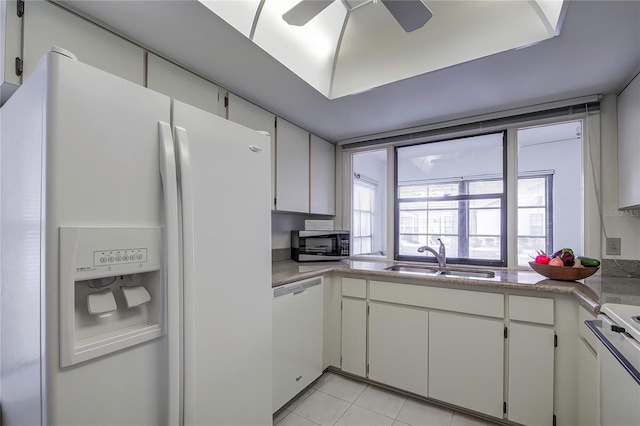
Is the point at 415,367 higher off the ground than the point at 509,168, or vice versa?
the point at 509,168

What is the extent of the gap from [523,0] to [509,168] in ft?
4.31

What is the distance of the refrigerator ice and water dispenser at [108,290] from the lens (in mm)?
729

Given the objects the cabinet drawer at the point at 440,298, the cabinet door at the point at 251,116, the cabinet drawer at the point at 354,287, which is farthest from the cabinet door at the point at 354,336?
the cabinet door at the point at 251,116

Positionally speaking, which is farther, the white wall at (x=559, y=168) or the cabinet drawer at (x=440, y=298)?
the white wall at (x=559, y=168)

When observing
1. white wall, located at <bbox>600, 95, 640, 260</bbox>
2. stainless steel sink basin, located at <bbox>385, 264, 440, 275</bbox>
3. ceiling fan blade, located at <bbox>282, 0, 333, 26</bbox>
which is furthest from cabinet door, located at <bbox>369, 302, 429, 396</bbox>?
ceiling fan blade, located at <bbox>282, 0, 333, 26</bbox>

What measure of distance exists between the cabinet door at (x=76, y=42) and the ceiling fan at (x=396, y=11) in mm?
827

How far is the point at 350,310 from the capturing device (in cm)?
231

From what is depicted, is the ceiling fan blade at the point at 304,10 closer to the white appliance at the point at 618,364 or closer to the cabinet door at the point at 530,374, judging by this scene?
the white appliance at the point at 618,364

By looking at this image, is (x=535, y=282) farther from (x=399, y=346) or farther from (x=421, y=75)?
(x=421, y=75)

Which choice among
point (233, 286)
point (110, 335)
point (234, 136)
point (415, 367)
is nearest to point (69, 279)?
point (110, 335)

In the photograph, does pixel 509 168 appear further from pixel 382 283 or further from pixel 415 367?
pixel 415 367

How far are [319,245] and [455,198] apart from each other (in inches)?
54.5

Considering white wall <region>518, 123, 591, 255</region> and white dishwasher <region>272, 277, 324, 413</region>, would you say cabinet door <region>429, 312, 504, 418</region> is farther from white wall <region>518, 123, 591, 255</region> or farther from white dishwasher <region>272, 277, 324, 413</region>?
white wall <region>518, 123, 591, 255</region>

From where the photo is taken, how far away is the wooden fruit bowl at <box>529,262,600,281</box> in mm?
1688
